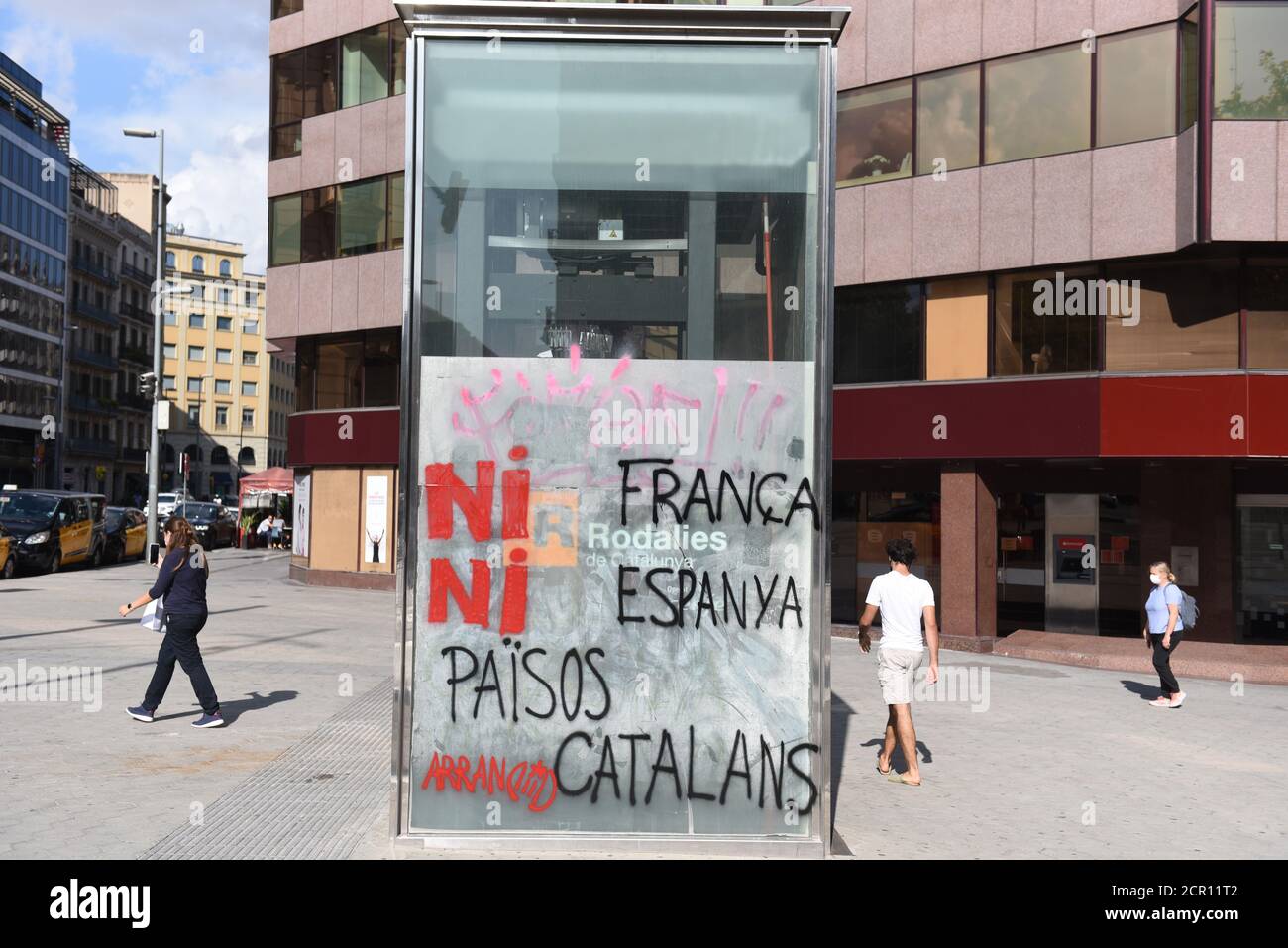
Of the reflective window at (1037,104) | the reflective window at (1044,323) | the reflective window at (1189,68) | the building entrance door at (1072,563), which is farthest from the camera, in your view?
the building entrance door at (1072,563)

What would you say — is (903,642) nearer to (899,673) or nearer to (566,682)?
(899,673)

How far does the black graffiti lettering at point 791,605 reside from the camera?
267 inches

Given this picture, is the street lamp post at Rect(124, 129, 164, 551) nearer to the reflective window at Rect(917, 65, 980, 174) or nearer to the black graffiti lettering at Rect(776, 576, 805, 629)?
the reflective window at Rect(917, 65, 980, 174)

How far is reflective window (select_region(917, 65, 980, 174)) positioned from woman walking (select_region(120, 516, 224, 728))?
526 inches

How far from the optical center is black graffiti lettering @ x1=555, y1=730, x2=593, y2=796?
671 cm

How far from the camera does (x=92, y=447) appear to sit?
8081cm

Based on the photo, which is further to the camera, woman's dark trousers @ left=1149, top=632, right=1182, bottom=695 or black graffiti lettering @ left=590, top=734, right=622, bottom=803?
woman's dark trousers @ left=1149, top=632, right=1182, bottom=695

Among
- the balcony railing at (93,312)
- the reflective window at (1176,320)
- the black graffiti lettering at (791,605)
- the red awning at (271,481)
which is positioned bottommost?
the black graffiti lettering at (791,605)

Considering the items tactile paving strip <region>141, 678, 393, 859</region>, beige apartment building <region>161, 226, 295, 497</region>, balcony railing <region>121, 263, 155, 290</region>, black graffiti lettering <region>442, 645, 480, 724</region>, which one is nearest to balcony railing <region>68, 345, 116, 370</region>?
balcony railing <region>121, 263, 155, 290</region>

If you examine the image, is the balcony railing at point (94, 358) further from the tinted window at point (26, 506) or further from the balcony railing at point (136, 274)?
the tinted window at point (26, 506)

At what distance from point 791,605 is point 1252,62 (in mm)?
13178

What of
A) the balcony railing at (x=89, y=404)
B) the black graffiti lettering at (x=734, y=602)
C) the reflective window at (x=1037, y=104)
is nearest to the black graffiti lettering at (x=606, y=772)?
the black graffiti lettering at (x=734, y=602)

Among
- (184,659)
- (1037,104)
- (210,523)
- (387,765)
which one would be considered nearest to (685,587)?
(387,765)

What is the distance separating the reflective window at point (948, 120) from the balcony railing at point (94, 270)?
71744 millimetres
